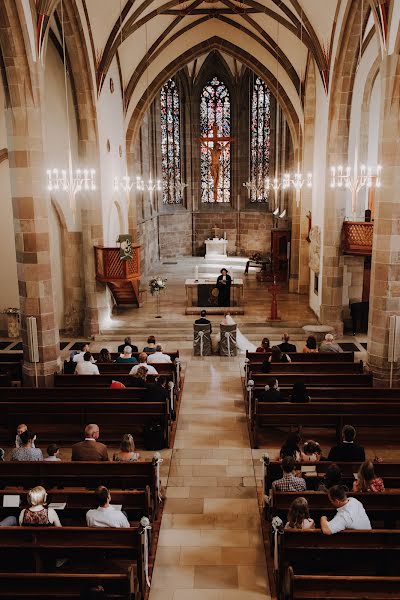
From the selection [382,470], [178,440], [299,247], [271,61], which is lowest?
[178,440]

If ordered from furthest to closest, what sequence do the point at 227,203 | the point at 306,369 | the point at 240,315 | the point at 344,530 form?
the point at 227,203
the point at 240,315
the point at 306,369
the point at 344,530

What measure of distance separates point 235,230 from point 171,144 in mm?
5288

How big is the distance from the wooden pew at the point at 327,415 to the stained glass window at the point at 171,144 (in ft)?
69.7

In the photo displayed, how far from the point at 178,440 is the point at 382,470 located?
3.81 meters

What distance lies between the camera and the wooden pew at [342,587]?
5406 millimetres

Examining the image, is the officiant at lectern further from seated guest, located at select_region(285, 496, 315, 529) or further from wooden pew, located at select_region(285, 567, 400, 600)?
wooden pew, located at select_region(285, 567, 400, 600)

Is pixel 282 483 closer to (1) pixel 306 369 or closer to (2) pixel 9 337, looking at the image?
(1) pixel 306 369

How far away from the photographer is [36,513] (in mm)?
6363

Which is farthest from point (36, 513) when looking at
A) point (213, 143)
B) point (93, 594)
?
point (213, 143)

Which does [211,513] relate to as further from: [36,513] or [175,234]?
[175,234]

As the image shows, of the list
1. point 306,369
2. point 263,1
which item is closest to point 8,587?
point 306,369

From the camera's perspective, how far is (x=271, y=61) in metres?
21.2

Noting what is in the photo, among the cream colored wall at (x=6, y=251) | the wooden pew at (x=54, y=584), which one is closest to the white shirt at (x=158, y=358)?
the cream colored wall at (x=6, y=251)

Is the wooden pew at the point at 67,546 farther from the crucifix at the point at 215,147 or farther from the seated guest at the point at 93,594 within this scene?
the crucifix at the point at 215,147
